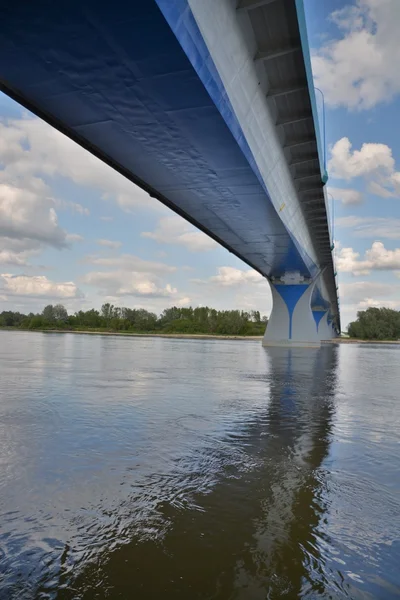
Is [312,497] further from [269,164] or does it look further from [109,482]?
[269,164]

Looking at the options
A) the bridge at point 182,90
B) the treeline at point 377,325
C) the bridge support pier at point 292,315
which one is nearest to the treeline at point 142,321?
the treeline at point 377,325

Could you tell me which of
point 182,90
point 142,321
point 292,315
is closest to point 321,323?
point 292,315

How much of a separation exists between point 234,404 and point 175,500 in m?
6.26

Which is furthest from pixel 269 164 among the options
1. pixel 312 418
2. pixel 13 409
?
pixel 13 409

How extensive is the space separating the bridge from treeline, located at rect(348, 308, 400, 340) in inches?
4457

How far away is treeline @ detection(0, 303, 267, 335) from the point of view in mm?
130500

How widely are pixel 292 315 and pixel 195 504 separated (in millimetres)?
48579

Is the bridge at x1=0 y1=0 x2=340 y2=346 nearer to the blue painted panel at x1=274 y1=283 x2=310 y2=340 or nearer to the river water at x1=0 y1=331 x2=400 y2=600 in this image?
the river water at x1=0 y1=331 x2=400 y2=600

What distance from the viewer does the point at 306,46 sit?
11.4m

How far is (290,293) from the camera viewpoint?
51312mm

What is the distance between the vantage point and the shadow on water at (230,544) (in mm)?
→ 2914

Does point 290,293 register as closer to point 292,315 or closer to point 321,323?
point 292,315

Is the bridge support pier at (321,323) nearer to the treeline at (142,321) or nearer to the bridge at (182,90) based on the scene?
the treeline at (142,321)

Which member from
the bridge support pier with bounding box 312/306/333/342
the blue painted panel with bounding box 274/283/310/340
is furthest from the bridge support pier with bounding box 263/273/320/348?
the bridge support pier with bounding box 312/306/333/342
